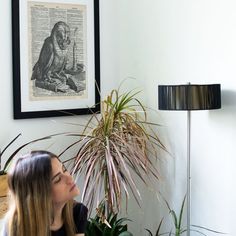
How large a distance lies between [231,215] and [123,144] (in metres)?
0.75

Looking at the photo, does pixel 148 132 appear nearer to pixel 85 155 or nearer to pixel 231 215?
pixel 85 155

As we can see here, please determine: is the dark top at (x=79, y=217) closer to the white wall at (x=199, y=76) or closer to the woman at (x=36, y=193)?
the woman at (x=36, y=193)

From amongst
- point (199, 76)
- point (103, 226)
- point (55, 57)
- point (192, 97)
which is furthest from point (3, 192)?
point (199, 76)

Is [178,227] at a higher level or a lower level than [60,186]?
lower

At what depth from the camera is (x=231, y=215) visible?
8.38ft

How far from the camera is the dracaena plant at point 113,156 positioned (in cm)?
278

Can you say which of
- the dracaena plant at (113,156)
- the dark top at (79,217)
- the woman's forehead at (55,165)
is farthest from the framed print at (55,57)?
the woman's forehead at (55,165)

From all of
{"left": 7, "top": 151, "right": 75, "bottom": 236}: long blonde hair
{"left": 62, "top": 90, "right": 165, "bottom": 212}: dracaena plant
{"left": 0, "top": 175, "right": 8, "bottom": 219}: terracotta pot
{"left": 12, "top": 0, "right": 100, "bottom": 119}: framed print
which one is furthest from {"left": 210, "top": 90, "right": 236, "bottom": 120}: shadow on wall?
{"left": 0, "top": 175, "right": 8, "bottom": 219}: terracotta pot

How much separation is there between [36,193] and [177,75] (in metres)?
1.43

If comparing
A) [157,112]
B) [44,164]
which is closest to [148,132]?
[157,112]

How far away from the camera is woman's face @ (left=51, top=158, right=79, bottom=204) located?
177 cm

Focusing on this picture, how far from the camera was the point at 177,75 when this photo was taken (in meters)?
2.87

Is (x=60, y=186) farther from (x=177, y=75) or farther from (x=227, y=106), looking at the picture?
(x=177, y=75)

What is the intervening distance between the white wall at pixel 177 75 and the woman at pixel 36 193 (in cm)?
110
